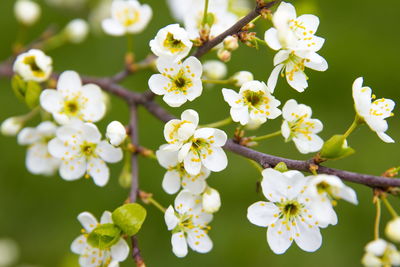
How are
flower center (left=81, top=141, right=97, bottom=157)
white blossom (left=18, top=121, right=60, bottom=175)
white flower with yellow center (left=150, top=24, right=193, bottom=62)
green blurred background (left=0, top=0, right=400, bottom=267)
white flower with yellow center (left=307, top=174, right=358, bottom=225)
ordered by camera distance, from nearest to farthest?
white flower with yellow center (left=307, top=174, right=358, bottom=225)
white flower with yellow center (left=150, top=24, right=193, bottom=62)
flower center (left=81, top=141, right=97, bottom=157)
white blossom (left=18, top=121, right=60, bottom=175)
green blurred background (left=0, top=0, right=400, bottom=267)

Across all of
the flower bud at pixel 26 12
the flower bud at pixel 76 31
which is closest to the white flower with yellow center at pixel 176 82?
the flower bud at pixel 76 31

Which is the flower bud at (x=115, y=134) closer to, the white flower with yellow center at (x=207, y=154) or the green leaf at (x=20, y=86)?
the white flower with yellow center at (x=207, y=154)

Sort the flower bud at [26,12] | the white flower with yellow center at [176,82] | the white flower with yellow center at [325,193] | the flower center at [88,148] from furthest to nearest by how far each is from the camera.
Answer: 1. the flower bud at [26,12]
2. the flower center at [88,148]
3. the white flower with yellow center at [176,82]
4. the white flower with yellow center at [325,193]

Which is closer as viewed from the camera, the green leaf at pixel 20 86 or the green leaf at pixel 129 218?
the green leaf at pixel 129 218

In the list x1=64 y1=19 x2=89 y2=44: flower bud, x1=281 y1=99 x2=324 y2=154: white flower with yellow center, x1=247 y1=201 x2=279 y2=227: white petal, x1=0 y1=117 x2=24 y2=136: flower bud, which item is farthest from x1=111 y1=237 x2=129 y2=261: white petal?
x1=64 y1=19 x2=89 y2=44: flower bud

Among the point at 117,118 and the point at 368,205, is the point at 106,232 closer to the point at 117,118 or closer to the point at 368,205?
the point at 117,118

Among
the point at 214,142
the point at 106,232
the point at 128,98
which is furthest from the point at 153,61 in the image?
the point at 106,232

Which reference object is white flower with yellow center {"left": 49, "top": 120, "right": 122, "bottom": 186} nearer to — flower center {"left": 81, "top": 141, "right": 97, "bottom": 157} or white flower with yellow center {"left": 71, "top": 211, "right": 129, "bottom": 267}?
flower center {"left": 81, "top": 141, "right": 97, "bottom": 157}
